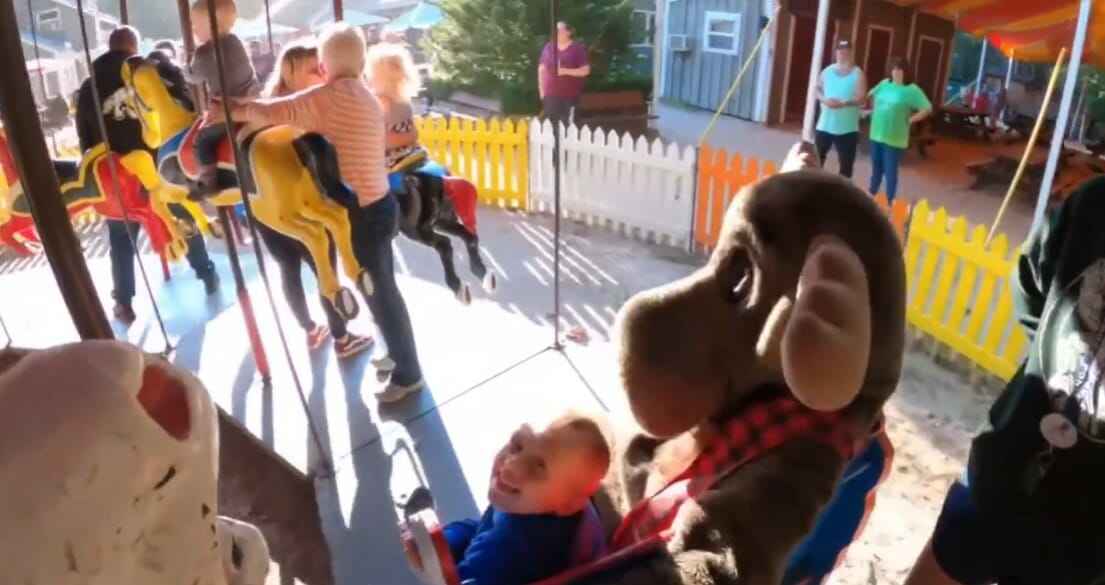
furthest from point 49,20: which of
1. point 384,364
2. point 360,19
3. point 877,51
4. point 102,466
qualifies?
point 102,466

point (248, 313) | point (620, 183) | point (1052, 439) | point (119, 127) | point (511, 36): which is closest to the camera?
point (1052, 439)

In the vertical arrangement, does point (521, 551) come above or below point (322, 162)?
below

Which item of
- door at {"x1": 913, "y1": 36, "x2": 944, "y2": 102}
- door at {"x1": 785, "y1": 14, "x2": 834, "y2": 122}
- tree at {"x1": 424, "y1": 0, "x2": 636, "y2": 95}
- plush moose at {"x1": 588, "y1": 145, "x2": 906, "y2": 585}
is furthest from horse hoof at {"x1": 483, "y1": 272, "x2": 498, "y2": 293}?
door at {"x1": 913, "y1": 36, "x2": 944, "y2": 102}

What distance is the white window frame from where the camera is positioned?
8.30 meters

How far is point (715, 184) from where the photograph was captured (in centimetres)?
434

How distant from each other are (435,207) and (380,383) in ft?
1.97

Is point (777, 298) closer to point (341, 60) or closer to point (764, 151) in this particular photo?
point (341, 60)

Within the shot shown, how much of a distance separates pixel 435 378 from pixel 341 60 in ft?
3.16

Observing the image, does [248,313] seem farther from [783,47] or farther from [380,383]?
[783,47]

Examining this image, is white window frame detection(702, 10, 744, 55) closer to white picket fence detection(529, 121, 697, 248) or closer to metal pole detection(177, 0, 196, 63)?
white picket fence detection(529, 121, 697, 248)

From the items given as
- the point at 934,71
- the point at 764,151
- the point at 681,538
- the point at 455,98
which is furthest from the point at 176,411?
the point at 934,71

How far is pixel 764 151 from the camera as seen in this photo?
6.89 meters

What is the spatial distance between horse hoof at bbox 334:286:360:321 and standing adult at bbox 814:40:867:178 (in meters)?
3.48

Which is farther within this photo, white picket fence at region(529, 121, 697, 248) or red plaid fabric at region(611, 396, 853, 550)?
white picket fence at region(529, 121, 697, 248)
